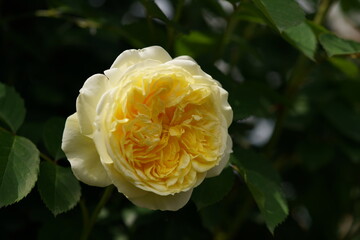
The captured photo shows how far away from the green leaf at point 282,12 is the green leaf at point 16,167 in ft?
1.38

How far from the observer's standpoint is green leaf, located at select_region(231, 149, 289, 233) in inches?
34.4

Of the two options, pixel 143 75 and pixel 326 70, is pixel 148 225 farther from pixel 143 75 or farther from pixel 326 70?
pixel 326 70

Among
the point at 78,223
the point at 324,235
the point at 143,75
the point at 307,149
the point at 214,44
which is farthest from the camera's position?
the point at 324,235

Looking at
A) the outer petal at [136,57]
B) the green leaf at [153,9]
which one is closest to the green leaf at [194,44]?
the green leaf at [153,9]

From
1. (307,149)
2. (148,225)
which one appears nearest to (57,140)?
(148,225)

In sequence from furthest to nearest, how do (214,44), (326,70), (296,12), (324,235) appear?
(326,70), (324,235), (214,44), (296,12)

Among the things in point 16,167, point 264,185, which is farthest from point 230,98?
point 16,167

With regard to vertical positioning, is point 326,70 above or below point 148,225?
above

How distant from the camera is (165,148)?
775mm

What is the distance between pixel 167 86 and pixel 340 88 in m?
0.95

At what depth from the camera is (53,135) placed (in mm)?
960

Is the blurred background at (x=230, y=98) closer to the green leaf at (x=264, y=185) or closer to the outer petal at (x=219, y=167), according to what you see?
the green leaf at (x=264, y=185)

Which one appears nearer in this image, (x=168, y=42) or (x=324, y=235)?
(x=168, y=42)

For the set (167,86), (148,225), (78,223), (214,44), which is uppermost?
(167,86)
